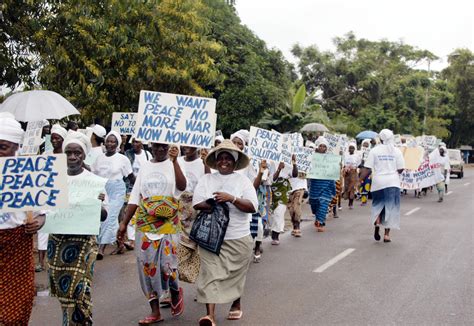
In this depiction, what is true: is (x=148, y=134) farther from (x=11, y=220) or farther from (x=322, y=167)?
(x=322, y=167)

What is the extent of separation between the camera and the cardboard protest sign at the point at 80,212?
4820 millimetres

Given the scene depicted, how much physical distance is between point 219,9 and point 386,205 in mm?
20241

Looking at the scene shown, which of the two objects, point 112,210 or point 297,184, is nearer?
point 112,210

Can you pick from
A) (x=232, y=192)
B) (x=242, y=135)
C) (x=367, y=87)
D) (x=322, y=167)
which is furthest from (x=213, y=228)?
(x=367, y=87)

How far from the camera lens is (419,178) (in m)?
20.6

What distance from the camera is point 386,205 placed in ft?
36.1

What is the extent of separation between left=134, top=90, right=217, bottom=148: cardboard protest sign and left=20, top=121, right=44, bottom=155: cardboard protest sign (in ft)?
5.33

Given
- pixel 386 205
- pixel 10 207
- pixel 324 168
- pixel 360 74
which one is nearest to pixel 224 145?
pixel 10 207

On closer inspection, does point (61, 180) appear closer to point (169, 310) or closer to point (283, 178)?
point (169, 310)

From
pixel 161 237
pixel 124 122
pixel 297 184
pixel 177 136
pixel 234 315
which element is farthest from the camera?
pixel 124 122

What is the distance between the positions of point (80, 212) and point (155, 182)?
1165mm

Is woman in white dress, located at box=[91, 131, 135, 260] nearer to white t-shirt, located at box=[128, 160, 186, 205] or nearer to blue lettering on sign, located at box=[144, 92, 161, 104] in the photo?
blue lettering on sign, located at box=[144, 92, 161, 104]

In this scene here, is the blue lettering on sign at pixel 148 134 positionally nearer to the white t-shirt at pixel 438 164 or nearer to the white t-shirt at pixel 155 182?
the white t-shirt at pixel 155 182

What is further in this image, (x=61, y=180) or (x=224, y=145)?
(x=224, y=145)
